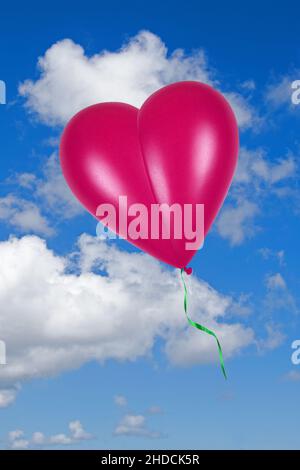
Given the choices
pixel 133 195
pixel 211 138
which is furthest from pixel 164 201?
pixel 211 138

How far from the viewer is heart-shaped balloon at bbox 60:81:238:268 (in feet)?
21.9

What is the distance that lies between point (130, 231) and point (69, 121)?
1678 mm

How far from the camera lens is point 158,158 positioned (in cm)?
670

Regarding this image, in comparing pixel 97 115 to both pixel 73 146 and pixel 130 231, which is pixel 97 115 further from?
pixel 130 231

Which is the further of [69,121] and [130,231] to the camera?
[69,121]

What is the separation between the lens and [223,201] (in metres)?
7.24

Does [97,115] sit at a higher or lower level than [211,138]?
higher

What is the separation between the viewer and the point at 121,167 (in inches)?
271

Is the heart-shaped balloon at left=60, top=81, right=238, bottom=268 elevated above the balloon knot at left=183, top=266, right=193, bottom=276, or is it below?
above

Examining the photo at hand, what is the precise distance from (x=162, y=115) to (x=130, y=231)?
1372 mm

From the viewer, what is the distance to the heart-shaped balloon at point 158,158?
6.66 metres

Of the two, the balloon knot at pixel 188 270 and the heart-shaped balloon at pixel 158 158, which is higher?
the heart-shaped balloon at pixel 158 158
